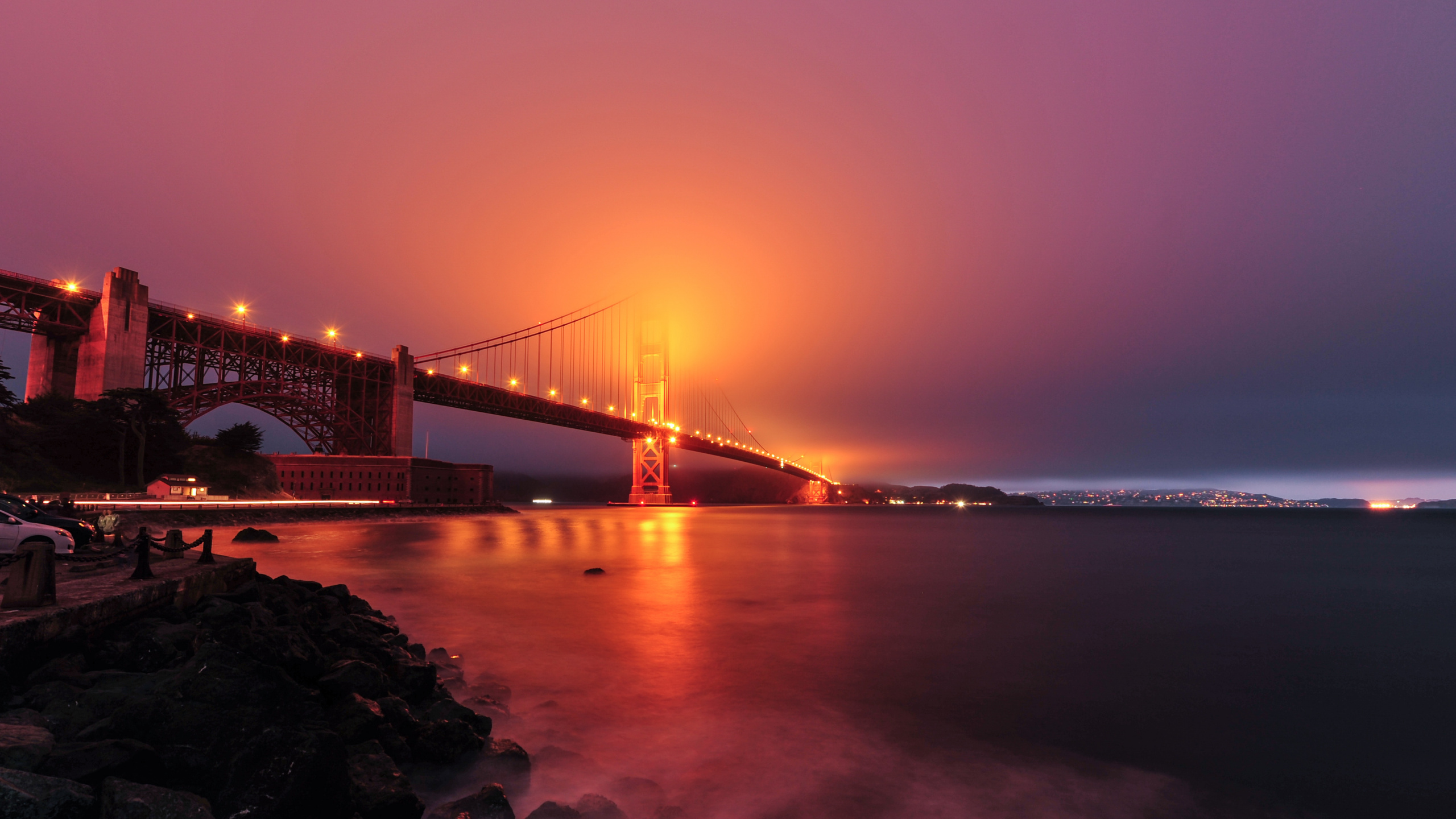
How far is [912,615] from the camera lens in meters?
16.1

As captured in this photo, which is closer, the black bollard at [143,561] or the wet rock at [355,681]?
the wet rock at [355,681]

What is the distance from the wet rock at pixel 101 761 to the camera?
11.8 ft

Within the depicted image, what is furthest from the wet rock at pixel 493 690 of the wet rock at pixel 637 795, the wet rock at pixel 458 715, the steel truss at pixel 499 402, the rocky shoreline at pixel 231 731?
the steel truss at pixel 499 402

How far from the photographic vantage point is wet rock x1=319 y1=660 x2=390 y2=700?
6.30 meters

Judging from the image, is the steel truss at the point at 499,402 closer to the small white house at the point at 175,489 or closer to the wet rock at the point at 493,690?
the small white house at the point at 175,489

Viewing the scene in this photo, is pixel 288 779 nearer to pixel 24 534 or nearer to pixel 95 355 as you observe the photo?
pixel 24 534

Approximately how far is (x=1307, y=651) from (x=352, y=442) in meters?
78.6

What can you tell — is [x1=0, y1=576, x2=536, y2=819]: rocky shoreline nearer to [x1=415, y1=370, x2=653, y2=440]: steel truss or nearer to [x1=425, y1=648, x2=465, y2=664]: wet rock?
[x1=425, y1=648, x2=465, y2=664]: wet rock

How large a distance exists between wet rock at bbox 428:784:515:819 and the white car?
31.0 ft

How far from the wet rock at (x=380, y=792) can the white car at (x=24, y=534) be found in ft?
29.0

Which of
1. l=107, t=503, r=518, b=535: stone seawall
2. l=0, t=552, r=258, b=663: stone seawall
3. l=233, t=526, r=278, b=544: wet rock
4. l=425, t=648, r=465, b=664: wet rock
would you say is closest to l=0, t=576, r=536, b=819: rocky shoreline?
l=0, t=552, r=258, b=663: stone seawall

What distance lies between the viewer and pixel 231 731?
471cm

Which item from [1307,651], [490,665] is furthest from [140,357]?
[1307,651]

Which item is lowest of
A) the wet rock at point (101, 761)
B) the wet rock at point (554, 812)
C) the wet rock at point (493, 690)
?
the wet rock at point (493, 690)
